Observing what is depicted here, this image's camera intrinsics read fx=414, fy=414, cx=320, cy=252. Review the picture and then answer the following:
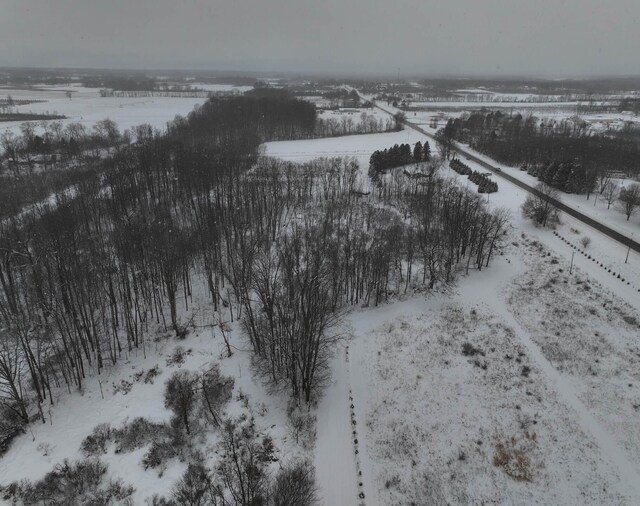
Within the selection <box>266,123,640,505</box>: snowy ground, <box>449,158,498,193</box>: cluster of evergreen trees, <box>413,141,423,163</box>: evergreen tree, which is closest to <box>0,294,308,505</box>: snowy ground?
<box>266,123,640,505</box>: snowy ground

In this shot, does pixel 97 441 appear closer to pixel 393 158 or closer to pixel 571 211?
pixel 571 211

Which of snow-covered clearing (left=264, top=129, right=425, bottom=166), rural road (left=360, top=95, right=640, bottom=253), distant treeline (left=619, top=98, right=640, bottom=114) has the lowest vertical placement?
rural road (left=360, top=95, right=640, bottom=253)

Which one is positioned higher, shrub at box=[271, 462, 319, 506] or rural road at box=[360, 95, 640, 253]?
rural road at box=[360, 95, 640, 253]

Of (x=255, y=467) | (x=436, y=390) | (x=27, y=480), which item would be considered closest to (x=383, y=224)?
(x=436, y=390)

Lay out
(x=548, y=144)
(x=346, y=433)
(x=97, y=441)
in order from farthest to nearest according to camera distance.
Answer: (x=548, y=144)
(x=346, y=433)
(x=97, y=441)

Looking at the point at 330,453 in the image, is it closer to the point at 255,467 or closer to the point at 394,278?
the point at 255,467

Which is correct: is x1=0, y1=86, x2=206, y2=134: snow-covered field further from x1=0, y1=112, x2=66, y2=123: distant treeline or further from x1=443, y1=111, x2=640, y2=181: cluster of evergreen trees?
x1=443, y1=111, x2=640, y2=181: cluster of evergreen trees

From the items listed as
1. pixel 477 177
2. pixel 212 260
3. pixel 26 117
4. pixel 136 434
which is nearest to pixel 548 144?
pixel 477 177
